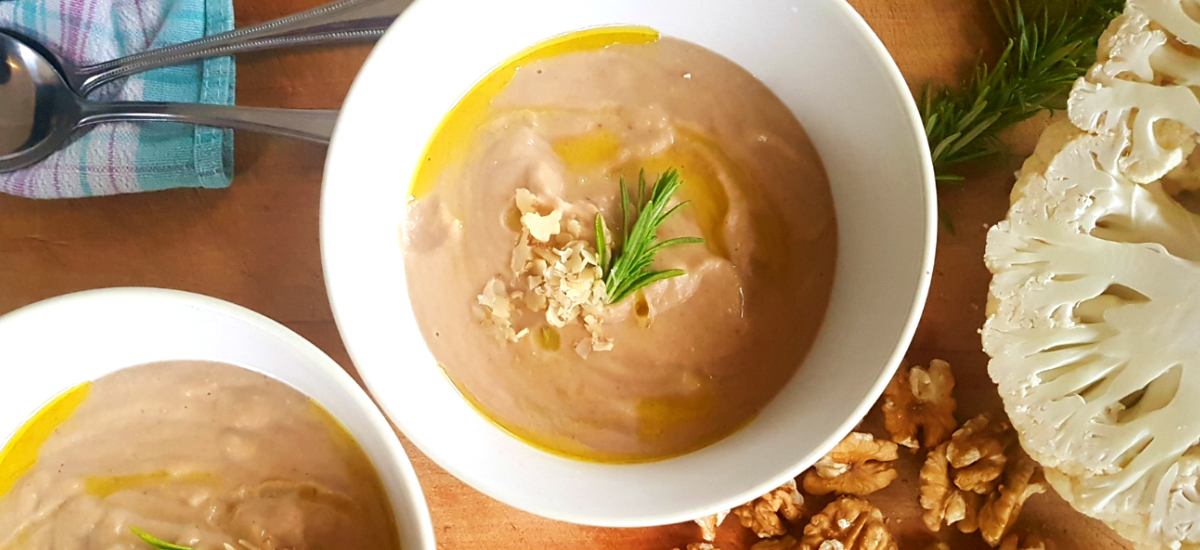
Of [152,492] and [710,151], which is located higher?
[152,492]

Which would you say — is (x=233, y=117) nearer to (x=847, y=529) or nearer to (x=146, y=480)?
(x=146, y=480)

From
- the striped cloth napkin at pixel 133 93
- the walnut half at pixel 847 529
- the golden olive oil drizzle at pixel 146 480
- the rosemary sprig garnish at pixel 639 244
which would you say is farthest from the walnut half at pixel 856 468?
the striped cloth napkin at pixel 133 93

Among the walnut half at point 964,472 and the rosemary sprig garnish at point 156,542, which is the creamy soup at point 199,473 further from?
the walnut half at point 964,472

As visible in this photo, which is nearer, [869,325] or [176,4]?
[869,325]

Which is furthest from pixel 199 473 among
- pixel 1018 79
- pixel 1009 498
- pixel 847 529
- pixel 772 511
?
pixel 1018 79

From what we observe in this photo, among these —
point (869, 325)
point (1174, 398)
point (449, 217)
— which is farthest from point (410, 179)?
point (1174, 398)

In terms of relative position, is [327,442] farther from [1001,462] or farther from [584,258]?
[1001,462]

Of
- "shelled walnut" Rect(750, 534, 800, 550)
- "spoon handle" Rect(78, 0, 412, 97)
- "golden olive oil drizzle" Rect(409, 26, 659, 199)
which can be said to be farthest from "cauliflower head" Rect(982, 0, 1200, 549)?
"spoon handle" Rect(78, 0, 412, 97)
